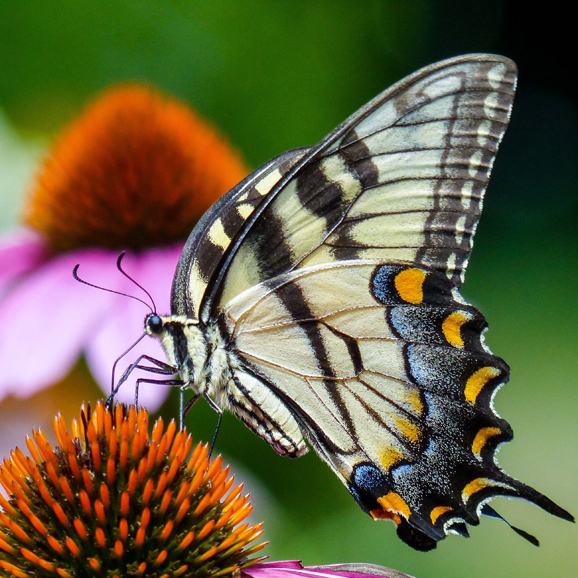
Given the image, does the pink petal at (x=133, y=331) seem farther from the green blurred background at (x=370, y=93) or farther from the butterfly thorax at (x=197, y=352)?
the green blurred background at (x=370, y=93)

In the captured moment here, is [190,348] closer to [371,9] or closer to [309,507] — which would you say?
[309,507]

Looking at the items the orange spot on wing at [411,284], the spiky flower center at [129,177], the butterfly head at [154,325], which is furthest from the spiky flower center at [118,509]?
the spiky flower center at [129,177]

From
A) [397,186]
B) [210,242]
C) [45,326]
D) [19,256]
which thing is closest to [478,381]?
[397,186]

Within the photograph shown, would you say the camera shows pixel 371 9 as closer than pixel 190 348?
No

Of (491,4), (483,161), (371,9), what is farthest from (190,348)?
(491,4)

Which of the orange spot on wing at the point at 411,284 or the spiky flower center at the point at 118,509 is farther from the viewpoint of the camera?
the orange spot on wing at the point at 411,284

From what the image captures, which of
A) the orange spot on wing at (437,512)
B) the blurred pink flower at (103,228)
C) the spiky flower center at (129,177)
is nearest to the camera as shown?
the orange spot on wing at (437,512)

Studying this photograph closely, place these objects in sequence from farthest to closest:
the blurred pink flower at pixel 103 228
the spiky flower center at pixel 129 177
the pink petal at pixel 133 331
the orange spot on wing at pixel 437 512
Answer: the spiky flower center at pixel 129 177, the blurred pink flower at pixel 103 228, the pink petal at pixel 133 331, the orange spot on wing at pixel 437 512
